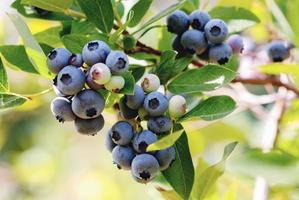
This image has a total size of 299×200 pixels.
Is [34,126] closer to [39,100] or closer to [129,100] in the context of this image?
[39,100]

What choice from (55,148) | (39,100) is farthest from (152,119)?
(55,148)

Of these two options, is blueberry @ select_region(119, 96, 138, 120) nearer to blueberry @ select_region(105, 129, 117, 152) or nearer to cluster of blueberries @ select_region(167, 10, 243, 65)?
blueberry @ select_region(105, 129, 117, 152)

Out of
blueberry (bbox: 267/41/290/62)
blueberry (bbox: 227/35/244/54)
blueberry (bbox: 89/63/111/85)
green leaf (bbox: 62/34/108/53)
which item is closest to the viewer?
blueberry (bbox: 89/63/111/85)

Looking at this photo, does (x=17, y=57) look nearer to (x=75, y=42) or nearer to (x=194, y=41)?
(x=75, y=42)

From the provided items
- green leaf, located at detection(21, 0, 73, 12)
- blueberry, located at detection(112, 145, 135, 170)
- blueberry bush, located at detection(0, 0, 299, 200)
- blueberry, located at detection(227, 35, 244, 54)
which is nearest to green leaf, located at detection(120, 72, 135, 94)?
blueberry bush, located at detection(0, 0, 299, 200)

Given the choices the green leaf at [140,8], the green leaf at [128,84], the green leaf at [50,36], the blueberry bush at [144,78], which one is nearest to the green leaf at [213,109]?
the blueberry bush at [144,78]

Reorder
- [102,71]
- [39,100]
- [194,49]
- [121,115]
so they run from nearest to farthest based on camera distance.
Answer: [102,71] < [121,115] < [194,49] < [39,100]
